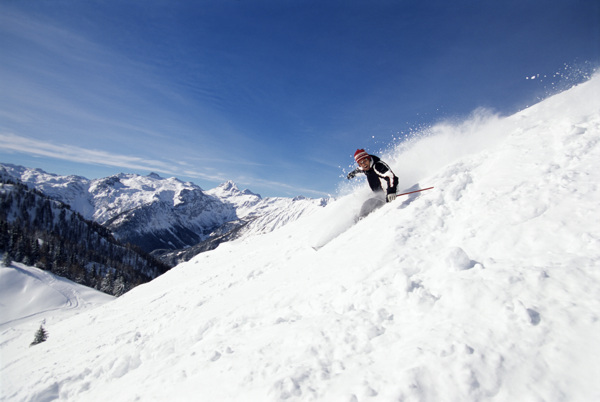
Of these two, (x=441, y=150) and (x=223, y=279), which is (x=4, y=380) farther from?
(x=441, y=150)

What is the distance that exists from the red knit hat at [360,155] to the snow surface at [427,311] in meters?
2.59

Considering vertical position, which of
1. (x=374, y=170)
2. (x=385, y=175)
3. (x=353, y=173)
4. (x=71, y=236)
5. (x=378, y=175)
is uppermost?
(x=71, y=236)

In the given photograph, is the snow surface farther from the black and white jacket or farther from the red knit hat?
the red knit hat

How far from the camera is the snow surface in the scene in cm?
381

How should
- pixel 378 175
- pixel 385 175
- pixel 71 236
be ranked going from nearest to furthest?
pixel 385 175 < pixel 378 175 < pixel 71 236

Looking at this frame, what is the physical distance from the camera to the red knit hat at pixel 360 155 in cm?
1177

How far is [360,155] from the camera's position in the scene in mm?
11820

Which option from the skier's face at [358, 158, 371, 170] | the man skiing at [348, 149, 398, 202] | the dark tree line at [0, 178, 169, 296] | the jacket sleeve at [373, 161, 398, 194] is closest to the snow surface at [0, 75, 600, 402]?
the jacket sleeve at [373, 161, 398, 194]

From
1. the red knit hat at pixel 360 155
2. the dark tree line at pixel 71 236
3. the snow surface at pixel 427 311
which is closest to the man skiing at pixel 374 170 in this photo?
the red knit hat at pixel 360 155

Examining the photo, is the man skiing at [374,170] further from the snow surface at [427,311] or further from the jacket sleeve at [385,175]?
the snow surface at [427,311]

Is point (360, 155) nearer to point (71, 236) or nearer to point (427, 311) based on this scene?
point (427, 311)

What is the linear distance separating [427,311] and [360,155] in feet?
25.7

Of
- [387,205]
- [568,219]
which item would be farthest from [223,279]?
[568,219]

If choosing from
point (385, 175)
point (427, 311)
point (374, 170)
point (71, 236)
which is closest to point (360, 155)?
point (374, 170)
